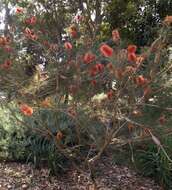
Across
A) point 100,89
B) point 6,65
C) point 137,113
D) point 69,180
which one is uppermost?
point 6,65

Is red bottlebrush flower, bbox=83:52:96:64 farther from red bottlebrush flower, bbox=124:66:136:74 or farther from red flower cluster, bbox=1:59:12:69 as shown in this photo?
red flower cluster, bbox=1:59:12:69

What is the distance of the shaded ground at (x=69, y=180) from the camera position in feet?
16.5

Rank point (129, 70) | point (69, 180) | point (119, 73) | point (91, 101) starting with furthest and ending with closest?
1. point (69, 180)
2. point (91, 101)
3. point (129, 70)
4. point (119, 73)

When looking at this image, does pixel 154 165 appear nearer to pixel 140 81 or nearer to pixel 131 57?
pixel 140 81

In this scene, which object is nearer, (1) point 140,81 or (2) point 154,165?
(1) point 140,81

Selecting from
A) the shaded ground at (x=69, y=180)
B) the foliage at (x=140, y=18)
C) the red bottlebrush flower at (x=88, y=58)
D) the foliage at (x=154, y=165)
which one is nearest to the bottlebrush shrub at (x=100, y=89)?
the red bottlebrush flower at (x=88, y=58)

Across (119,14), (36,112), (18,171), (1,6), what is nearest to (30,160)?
(18,171)

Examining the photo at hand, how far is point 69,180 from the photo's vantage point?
519 cm

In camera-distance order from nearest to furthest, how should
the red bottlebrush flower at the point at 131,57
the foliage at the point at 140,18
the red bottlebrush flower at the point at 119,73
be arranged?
the red bottlebrush flower at the point at 119,73, the red bottlebrush flower at the point at 131,57, the foliage at the point at 140,18

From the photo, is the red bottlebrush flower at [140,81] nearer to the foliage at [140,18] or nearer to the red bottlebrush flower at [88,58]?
the red bottlebrush flower at [88,58]

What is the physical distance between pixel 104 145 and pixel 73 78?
0.68 metres

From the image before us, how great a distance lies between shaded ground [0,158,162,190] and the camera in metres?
5.03

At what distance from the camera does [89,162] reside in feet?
14.4

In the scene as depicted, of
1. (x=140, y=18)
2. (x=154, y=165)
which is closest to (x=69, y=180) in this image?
(x=154, y=165)
